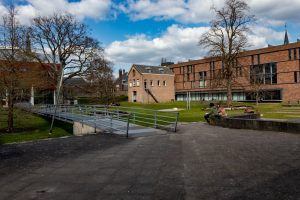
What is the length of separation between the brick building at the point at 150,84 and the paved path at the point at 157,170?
174 feet

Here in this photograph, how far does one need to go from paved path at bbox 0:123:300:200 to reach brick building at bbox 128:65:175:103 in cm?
5305

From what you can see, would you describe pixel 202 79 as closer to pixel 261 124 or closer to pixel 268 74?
pixel 268 74

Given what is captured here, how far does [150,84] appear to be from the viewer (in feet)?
213

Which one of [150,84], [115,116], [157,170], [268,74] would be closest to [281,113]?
[115,116]

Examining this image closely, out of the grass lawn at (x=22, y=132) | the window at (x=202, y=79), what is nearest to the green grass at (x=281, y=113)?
the grass lawn at (x=22, y=132)

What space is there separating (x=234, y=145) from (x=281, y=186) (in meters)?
4.26

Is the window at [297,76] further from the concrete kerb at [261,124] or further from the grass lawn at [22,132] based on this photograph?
the concrete kerb at [261,124]

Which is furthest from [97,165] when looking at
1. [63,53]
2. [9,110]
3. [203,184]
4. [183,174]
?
[63,53]

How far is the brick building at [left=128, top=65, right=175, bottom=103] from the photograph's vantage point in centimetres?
6375

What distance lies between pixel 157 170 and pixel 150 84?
5830 cm

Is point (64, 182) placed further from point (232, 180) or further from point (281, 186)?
point (281, 186)

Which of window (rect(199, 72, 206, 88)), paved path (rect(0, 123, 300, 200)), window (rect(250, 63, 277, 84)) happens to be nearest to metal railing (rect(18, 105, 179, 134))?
paved path (rect(0, 123, 300, 200))

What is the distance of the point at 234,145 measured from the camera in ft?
31.6

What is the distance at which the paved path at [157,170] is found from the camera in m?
5.32
